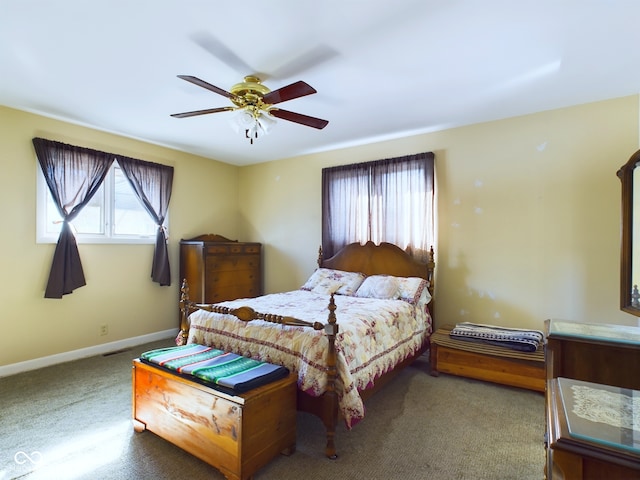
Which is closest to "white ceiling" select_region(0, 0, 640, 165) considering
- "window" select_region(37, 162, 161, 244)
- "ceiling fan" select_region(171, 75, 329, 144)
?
"ceiling fan" select_region(171, 75, 329, 144)

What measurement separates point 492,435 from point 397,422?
24.1 inches

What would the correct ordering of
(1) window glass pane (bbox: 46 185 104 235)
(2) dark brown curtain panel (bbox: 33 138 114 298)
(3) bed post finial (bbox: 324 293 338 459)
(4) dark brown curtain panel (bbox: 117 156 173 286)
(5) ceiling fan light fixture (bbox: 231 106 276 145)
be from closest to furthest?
(3) bed post finial (bbox: 324 293 338 459), (5) ceiling fan light fixture (bbox: 231 106 276 145), (2) dark brown curtain panel (bbox: 33 138 114 298), (1) window glass pane (bbox: 46 185 104 235), (4) dark brown curtain panel (bbox: 117 156 173 286)

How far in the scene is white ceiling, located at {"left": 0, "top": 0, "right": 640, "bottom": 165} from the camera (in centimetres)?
185

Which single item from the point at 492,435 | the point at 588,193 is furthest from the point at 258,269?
the point at 588,193

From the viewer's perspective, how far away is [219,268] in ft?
14.5

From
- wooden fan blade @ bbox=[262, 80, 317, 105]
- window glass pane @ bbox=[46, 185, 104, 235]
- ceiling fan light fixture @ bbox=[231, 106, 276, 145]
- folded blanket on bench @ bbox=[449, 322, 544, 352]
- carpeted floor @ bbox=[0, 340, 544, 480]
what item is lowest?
carpeted floor @ bbox=[0, 340, 544, 480]

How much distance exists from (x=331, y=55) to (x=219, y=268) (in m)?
3.06

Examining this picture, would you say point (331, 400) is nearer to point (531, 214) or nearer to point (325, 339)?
point (325, 339)

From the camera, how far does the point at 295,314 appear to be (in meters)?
2.62

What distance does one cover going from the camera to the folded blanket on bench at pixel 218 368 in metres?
1.80

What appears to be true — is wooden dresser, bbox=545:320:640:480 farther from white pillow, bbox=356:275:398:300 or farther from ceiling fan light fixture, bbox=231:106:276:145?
ceiling fan light fixture, bbox=231:106:276:145

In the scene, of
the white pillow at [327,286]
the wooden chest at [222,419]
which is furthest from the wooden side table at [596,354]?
the white pillow at [327,286]

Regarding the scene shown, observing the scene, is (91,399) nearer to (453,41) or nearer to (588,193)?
(453,41)

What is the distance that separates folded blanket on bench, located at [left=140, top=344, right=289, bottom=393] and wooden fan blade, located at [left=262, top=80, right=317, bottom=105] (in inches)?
70.0
